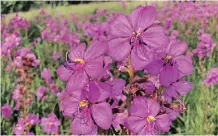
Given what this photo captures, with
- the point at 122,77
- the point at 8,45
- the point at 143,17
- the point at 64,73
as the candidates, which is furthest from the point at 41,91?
the point at 143,17

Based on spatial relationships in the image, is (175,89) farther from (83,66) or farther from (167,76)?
(83,66)

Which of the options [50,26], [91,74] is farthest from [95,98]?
[50,26]

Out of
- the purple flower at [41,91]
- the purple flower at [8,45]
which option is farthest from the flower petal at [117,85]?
the purple flower at [8,45]

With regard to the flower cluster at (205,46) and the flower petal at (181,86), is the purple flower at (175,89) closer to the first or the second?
the flower petal at (181,86)

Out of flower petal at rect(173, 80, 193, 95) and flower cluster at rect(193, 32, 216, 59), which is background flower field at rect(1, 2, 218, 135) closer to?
flower cluster at rect(193, 32, 216, 59)

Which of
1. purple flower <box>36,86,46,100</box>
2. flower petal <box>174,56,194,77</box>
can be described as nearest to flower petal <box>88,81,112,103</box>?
flower petal <box>174,56,194,77</box>

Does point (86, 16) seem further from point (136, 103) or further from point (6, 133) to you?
point (136, 103)

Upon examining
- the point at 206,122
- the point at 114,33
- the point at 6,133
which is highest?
the point at 114,33
